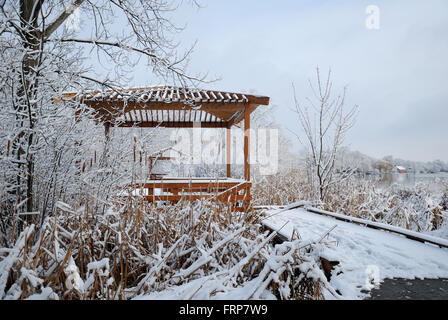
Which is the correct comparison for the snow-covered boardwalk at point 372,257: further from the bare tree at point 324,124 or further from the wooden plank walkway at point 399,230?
the bare tree at point 324,124

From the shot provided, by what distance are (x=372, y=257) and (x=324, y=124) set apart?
4147mm

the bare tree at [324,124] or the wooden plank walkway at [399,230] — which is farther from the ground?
the bare tree at [324,124]

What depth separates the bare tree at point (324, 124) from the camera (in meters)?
5.75

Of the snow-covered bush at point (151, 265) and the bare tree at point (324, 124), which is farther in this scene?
the bare tree at point (324, 124)

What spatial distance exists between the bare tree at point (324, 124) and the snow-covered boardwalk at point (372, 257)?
2.72 m

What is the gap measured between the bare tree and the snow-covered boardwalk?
8.93 feet

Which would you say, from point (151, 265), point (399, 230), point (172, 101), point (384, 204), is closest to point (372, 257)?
point (399, 230)

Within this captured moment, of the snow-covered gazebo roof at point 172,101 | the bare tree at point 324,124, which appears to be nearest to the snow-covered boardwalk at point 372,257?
the bare tree at point 324,124

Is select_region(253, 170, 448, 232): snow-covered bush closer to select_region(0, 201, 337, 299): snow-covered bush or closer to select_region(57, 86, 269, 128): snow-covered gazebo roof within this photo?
select_region(57, 86, 269, 128): snow-covered gazebo roof

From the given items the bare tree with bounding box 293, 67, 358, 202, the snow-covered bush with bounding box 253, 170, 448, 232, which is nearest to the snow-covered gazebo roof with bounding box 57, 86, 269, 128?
the bare tree with bounding box 293, 67, 358, 202

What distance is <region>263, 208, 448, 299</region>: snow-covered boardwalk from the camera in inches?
68.7

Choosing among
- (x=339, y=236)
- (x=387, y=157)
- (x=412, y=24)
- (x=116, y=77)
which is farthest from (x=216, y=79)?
(x=387, y=157)

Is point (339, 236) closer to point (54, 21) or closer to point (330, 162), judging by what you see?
point (330, 162)

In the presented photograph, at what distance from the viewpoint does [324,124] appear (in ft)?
19.2
